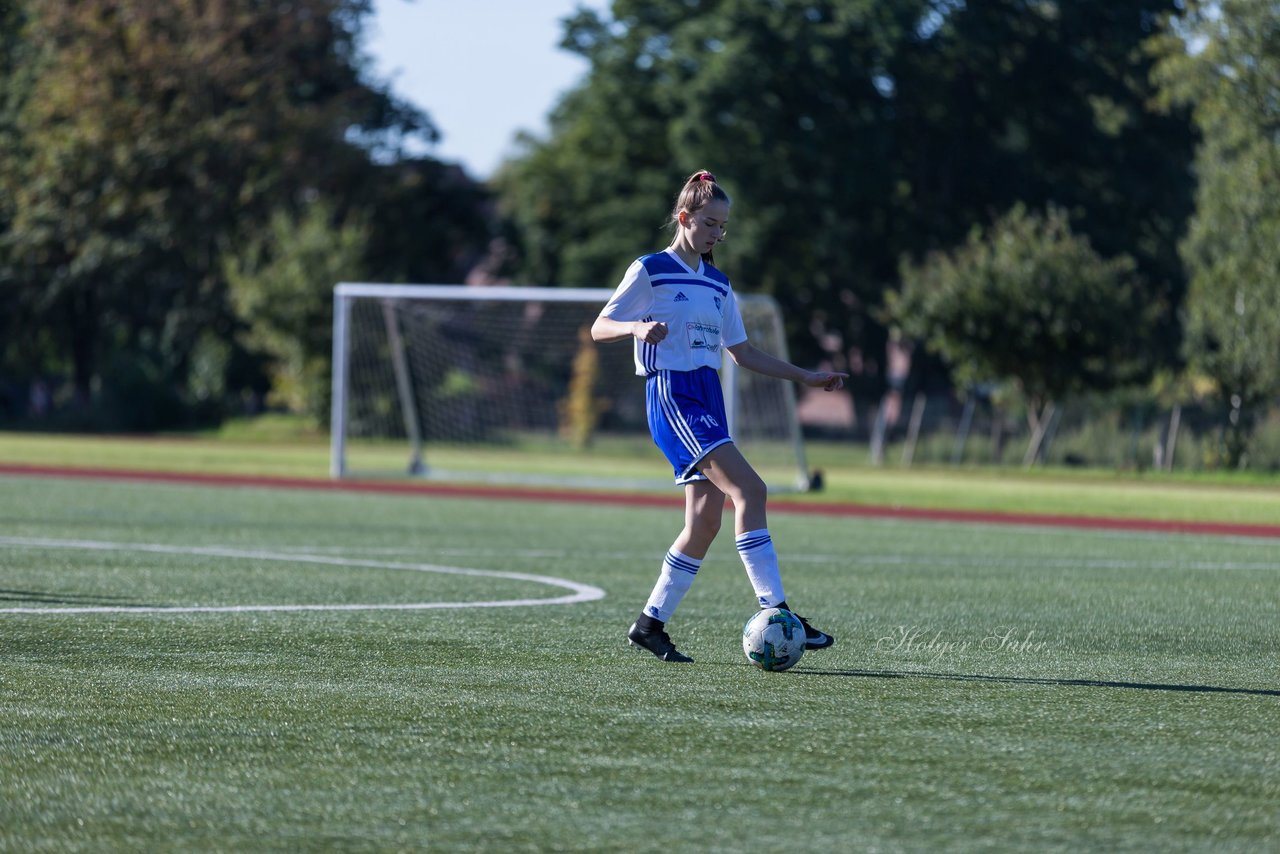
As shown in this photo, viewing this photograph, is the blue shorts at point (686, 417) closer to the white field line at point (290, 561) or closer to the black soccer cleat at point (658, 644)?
the black soccer cleat at point (658, 644)

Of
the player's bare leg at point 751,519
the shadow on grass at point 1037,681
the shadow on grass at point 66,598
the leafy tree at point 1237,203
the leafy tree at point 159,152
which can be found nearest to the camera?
the shadow on grass at point 1037,681

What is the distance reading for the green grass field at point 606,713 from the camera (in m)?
4.29

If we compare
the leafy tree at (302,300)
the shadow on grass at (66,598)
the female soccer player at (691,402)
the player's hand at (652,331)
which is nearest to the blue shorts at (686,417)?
the female soccer player at (691,402)

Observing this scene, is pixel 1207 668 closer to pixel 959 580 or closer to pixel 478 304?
pixel 959 580

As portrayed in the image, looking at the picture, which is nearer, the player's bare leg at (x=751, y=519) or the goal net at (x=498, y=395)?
the player's bare leg at (x=751, y=519)

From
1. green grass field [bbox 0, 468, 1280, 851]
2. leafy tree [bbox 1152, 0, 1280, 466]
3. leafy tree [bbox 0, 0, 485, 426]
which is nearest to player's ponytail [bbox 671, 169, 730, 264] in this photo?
green grass field [bbox 0, 468, 1280, 851]

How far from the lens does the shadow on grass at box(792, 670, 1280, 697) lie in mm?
6633

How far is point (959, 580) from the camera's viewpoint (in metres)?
11.6

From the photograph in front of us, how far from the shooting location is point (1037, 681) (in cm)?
681

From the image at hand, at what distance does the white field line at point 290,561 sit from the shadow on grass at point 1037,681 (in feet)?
9.16

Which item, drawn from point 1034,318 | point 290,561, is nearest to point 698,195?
point 290,561

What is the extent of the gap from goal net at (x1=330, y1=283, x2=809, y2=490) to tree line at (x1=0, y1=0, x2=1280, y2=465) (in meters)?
7.98

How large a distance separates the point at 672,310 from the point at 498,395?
30.2 m

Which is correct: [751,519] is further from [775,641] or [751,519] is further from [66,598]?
[66,598]
